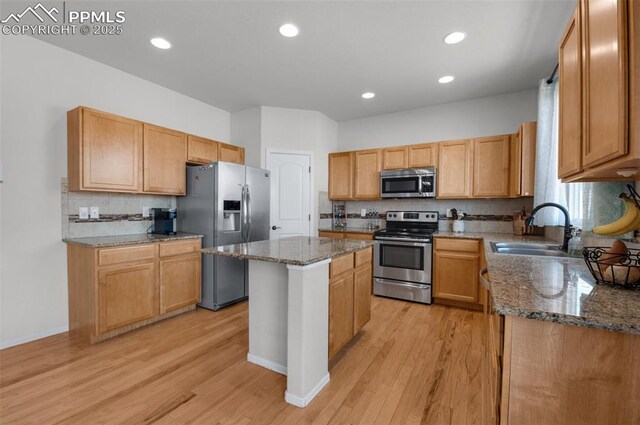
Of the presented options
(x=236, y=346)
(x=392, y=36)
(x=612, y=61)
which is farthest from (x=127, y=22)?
(x=612, y=61)

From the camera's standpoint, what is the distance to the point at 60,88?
2660 mm

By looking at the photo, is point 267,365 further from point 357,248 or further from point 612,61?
point 612,61

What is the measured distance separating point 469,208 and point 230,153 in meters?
3.50

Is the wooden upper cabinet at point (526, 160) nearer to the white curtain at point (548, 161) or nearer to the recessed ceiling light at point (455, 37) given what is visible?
the white curtain at point (548, 161)

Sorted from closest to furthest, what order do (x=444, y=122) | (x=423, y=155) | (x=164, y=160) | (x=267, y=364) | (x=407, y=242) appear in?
(x=267, y=364), (x=164, y=160), (x=407, y=242), (x=423, y=155), (x=444, y=122)

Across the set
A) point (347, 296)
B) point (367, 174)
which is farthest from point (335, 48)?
point (347, 296)

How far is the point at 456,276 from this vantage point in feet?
11.0

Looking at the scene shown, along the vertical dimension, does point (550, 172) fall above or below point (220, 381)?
above

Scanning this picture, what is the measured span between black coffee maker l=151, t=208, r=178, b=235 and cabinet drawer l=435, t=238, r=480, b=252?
3.30 m

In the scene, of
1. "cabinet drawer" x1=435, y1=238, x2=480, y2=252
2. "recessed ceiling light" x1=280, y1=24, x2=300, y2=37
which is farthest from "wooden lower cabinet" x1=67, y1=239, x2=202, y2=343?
"cabinet drawer" x1=435, y1=238, x2=480, y2=252

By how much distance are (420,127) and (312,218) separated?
2.15 metres

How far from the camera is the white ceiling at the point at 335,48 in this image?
2.12 metres

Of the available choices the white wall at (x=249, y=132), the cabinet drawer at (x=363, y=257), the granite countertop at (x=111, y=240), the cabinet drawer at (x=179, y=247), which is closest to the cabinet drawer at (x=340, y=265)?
the cabinet drawer at (x=363, y=257)

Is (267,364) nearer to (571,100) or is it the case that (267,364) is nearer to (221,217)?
(221,217)
